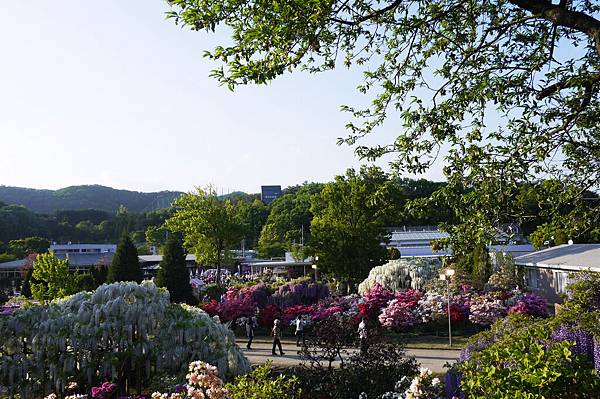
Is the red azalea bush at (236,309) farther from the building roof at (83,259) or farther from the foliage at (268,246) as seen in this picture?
the foliage at (268,246)

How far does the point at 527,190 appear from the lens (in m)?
6.55

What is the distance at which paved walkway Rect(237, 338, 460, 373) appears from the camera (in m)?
14.2

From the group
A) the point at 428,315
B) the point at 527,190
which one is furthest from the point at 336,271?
the point at 527,190

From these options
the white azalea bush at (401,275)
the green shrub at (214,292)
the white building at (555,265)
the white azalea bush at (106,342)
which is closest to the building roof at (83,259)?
the green shrub at (214,292)

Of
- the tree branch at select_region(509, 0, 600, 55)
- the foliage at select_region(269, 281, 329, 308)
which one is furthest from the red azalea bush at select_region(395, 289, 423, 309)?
the tree branch at select_region(509, 0, 600, 55)

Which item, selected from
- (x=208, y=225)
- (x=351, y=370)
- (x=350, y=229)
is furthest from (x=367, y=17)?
(x=208, y=225)

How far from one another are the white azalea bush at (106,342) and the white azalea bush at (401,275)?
15525mm

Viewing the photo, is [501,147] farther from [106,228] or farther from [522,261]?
[106,228]

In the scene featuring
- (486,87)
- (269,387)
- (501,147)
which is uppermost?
(486,87)

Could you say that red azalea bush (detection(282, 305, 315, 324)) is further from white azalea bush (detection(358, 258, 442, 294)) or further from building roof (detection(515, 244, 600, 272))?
building roof (detection(515, 244, 600, 272))

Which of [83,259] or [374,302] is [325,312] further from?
[83,259]

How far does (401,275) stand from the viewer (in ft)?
83.7

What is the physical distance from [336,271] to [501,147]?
22.2 m

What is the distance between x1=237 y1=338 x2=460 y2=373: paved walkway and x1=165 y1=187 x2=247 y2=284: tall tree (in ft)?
51.1
